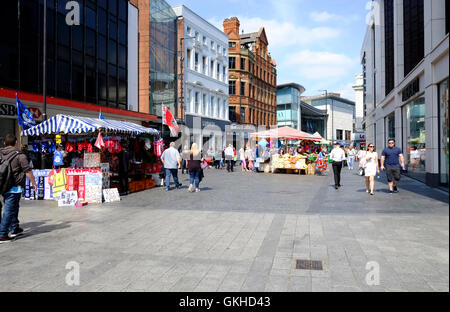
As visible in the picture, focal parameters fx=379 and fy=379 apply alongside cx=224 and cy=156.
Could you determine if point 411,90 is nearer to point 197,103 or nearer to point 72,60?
point 72,60

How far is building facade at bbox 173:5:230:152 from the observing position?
36.9 m

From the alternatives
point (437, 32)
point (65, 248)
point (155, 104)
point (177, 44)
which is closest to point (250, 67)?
point (177, 44)

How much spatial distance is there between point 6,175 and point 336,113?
106215 mm

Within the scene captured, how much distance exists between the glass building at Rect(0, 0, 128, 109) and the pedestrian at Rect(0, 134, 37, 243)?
12.3 metres

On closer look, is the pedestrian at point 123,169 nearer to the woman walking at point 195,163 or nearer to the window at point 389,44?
the woman walking at point 195,163

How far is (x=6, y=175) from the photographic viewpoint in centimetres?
676

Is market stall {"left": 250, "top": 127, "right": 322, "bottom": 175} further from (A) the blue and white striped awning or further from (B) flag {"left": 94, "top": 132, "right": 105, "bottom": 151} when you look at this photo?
(B) flag {"left": 94, "top": 132, "right": 105, "bottom": 151}

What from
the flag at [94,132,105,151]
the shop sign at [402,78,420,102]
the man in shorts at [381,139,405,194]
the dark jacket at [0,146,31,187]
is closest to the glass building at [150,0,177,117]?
the flag at [94,132,105,151]

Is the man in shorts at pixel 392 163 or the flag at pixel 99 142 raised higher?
the flag at pixel 99 142

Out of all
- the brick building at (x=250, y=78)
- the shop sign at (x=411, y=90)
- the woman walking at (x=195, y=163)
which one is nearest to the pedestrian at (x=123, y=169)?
the woman walking at (x=195, y=163)

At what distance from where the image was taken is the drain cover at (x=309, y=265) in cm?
487

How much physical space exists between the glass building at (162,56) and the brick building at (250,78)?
16.8 metres

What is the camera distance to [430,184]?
14.0m

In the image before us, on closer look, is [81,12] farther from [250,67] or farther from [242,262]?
[250,67]
